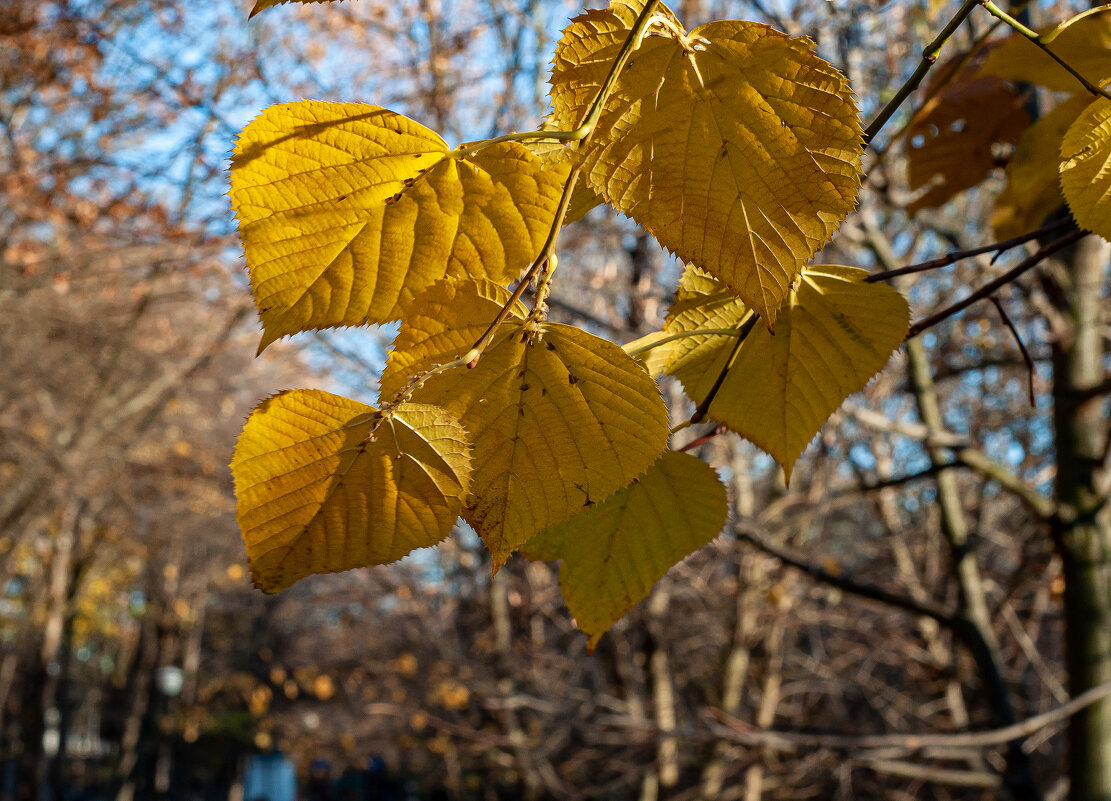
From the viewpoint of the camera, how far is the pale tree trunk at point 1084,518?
5.80ft

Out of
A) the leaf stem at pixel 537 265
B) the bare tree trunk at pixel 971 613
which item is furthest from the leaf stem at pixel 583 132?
the bare tree trunk at pixel 971 613

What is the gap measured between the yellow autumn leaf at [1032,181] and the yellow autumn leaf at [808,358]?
31 centimetres

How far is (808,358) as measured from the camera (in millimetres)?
435

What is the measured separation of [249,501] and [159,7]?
6.57m

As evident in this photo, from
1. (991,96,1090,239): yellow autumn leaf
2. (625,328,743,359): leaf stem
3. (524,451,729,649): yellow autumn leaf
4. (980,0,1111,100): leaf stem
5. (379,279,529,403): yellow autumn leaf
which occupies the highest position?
(991,96,1090,239): yellow autumn leaf

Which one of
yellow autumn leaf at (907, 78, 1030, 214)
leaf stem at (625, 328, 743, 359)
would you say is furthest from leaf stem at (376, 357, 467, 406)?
yellow autumn leaf at (907, 78, 1030, 214)

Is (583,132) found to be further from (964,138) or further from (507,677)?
(507,677)

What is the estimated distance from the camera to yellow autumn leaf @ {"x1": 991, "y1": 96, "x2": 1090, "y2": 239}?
2.11 ft

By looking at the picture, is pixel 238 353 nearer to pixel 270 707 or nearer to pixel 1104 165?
pixel 270 707

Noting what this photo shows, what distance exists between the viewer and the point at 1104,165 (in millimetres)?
372

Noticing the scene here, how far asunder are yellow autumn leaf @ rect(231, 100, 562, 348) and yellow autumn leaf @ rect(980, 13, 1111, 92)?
0.40m

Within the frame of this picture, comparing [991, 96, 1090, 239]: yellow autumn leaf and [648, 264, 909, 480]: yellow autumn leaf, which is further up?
[991, 96, 1090, 239]: yellow autumn leaf

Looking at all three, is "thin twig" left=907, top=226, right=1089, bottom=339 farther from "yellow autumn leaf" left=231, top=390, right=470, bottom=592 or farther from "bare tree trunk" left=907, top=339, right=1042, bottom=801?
"bare tree trunk" left=907, top=339, right=1042, bottom=801

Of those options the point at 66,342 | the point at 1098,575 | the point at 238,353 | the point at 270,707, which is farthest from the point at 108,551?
the point at 1098,575
